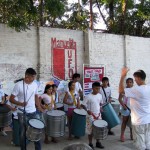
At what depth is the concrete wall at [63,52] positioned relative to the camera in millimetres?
11031

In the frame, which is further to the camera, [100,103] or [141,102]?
[100,103]

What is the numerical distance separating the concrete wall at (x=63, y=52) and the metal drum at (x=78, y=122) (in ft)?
11.6

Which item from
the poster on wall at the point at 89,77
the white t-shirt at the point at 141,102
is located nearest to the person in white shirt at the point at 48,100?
the white t-shirt at the point at 141,102

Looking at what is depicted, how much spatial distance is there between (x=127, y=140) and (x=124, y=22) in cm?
1073

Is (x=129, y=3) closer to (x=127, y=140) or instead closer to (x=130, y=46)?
(x=130, y=46)

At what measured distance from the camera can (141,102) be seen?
5707 millimetres

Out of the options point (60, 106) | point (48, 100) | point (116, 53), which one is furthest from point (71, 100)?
point (116, 53)

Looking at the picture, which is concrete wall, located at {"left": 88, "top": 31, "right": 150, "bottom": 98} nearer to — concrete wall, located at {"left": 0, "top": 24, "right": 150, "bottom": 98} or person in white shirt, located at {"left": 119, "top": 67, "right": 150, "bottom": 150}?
concrete wall, located at {"left": 0, "top": 24, "right": 150, "bottom": 98}

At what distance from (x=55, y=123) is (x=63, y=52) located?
5348 mm

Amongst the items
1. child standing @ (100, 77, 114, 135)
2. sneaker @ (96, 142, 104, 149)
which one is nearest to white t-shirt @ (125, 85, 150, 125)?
sneaker @ (96, 142, 104, 149)

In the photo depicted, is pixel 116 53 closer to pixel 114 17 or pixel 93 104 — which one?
pixel 114 17

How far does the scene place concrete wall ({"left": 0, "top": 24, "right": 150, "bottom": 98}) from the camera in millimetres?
11031

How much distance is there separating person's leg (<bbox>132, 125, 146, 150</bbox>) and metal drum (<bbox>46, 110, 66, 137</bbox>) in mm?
2383

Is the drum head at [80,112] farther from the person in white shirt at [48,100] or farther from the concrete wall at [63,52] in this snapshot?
the concrete wall at [63,52]
